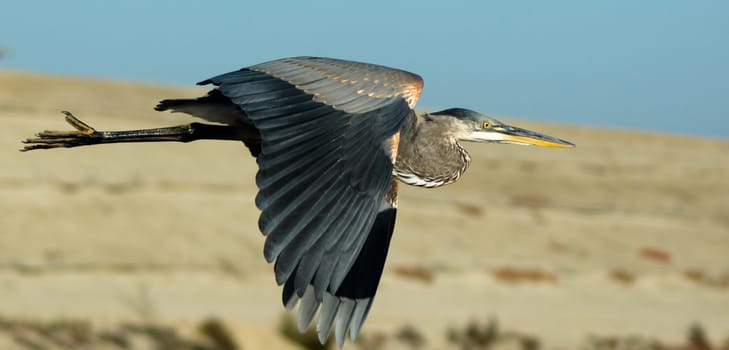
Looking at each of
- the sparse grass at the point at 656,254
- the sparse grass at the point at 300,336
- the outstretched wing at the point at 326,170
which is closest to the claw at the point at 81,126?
the outstretched wing at the point at 326,170

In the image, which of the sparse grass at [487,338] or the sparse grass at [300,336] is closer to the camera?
the sparse grass at [300,336]

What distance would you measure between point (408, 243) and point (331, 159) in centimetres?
2164

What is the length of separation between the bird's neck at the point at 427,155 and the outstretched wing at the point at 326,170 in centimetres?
31

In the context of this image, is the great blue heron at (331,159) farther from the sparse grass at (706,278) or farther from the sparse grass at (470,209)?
the sparse grass at (470,209)

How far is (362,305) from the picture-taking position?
6117 mm

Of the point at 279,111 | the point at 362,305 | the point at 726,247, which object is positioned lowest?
the point at 726,247

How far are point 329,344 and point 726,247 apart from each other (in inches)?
651

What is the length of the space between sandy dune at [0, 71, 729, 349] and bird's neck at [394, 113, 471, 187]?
1007 cm

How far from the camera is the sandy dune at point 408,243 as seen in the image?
20312 mm

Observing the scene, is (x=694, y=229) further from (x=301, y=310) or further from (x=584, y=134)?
(x=301, y=310)

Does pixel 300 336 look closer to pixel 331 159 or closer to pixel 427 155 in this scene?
pixel 427 155

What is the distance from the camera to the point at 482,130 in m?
7.33

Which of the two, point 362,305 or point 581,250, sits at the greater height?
point 362,305

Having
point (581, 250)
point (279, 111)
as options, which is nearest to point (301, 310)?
point (279, 111)
